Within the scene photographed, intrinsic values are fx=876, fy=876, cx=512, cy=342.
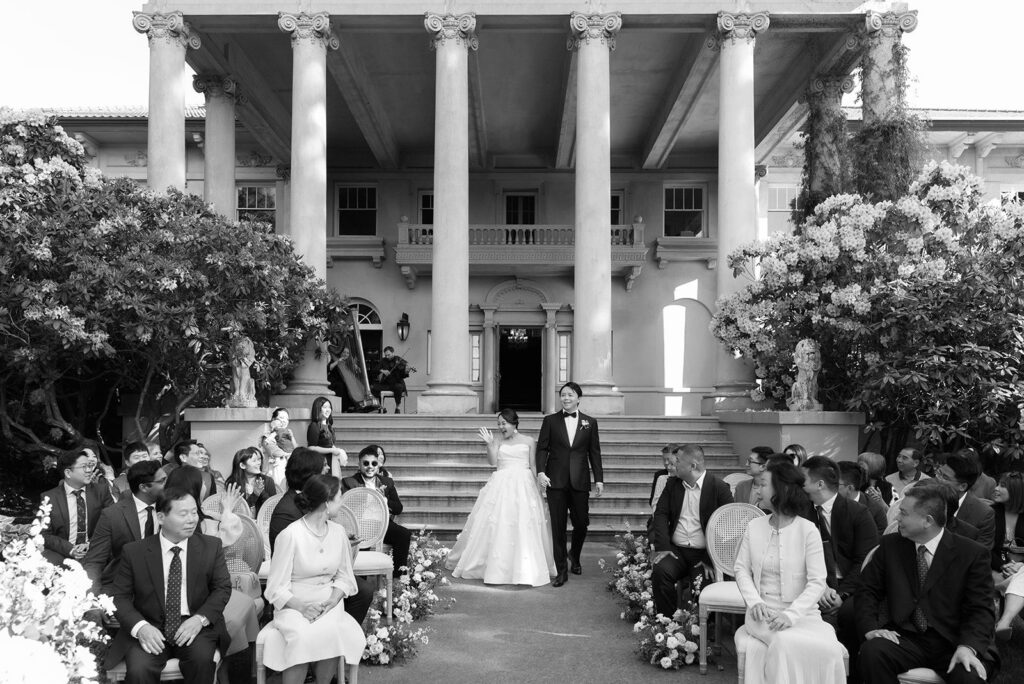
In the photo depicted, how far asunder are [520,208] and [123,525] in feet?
71.8

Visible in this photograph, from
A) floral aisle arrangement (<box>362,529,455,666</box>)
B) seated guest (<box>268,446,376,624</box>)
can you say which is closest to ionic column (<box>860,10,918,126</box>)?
floral aisle arrangement (<box>362,529,455,666</box>)

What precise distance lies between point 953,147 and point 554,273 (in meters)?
13.2

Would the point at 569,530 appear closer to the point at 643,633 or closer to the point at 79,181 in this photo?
the point at 643,633

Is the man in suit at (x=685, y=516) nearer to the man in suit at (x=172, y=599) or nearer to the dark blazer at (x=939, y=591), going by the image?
the dark blazer at (x=939, y=591)

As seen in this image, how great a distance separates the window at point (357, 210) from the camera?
26.6 m

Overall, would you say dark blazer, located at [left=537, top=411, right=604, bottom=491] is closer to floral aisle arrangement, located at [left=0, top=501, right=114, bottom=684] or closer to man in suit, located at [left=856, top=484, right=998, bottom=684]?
man in suit, located at [left=856, top=484, right=998, bottom=684]

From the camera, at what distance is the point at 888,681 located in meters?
5.00

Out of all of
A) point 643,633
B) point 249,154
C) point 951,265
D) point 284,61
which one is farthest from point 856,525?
point 249,154

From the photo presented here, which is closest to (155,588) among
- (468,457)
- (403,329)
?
(468,457)

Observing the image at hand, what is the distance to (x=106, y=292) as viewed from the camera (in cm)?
1191

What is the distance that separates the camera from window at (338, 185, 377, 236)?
26.6m

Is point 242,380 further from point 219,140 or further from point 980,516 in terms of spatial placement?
point 980,516

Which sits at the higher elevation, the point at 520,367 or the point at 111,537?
the point at 520,367

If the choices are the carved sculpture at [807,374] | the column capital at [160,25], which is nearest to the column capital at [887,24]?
the carved sculpture at [807,374]
